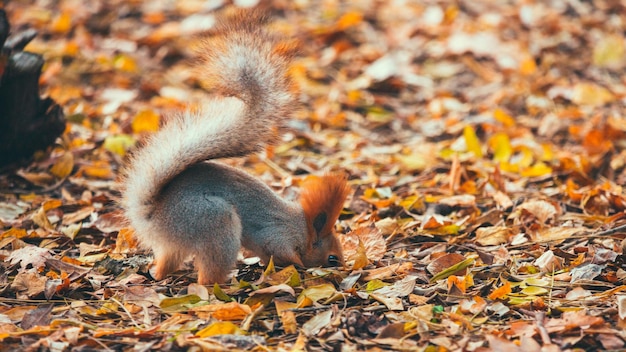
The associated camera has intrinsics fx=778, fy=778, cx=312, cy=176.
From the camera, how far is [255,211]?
10.5ft

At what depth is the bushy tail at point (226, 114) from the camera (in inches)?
119

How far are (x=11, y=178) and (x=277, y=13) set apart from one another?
358 cm

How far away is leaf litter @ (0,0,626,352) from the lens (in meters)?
2.65

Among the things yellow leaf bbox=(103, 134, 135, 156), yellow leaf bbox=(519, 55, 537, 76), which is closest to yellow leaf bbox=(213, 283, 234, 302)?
yellow leaf bbox=(103, 134, 135, 156)

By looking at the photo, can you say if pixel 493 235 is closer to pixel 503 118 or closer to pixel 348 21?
pixel 503 118

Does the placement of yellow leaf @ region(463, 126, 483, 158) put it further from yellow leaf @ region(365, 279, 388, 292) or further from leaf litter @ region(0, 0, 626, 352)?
yellow leaf @ region(365, 279, 388, 292)

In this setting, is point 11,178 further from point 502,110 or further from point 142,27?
point 502,110

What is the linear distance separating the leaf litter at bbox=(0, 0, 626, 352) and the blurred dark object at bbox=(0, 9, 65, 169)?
5.4 inches

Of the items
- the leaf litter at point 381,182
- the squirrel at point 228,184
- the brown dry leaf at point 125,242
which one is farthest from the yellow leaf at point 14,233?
the squirrel at point 228,184

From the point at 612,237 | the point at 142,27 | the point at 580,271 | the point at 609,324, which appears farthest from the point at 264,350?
the point at 142,27

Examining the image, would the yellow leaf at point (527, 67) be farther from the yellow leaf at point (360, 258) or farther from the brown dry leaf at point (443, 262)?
the yellow leaf at point (360, 258)

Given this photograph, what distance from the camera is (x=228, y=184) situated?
3.14 metres

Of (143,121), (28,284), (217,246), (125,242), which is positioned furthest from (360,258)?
(143,121)

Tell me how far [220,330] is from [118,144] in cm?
247
